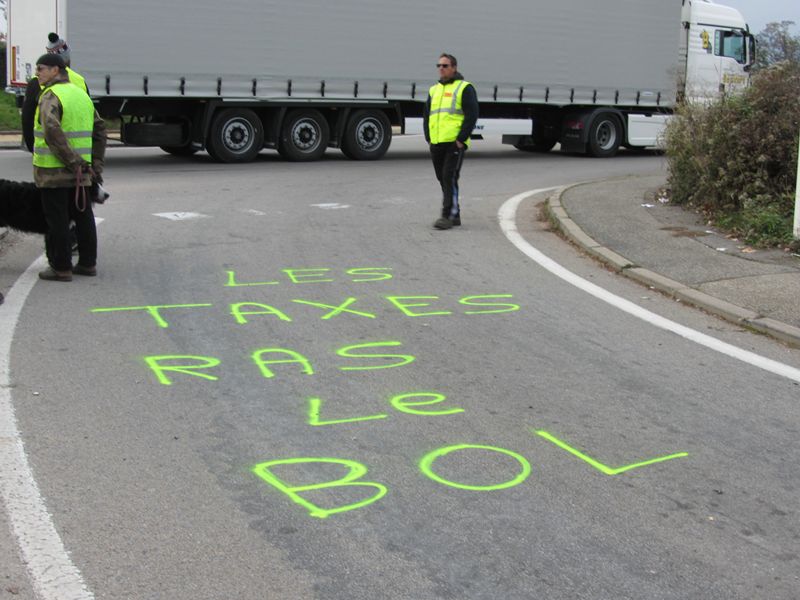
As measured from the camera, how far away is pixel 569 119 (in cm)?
2500

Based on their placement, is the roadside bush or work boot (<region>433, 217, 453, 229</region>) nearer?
the roadside bush

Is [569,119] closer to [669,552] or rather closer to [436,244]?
[436,244]

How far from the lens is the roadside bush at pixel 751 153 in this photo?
1091cm

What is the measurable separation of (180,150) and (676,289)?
14.9m

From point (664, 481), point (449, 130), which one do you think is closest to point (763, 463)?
point (664, 481)

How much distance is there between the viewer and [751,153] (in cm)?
1134

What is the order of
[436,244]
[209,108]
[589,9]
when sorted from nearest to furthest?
1. [436,244]
2. [209,108]
3. [589,9]

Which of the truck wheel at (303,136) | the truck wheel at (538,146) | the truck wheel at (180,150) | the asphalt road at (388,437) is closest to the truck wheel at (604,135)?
the truck wheel at (538,146)

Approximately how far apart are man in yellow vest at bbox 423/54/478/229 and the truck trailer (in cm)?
397

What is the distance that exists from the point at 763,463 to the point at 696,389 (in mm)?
Result: 1131

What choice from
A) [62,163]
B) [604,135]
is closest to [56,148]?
[62,163]

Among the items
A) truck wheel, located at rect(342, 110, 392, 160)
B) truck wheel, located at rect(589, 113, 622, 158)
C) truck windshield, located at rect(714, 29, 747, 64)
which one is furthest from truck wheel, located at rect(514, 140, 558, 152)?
truck wheel, located at rect(342, 110, 392, 160)

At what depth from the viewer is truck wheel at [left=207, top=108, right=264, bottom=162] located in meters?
19.8

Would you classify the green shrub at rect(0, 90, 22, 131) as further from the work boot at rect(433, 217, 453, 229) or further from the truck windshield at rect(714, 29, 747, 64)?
the work boot at rect(433, 217, 453, 229)
